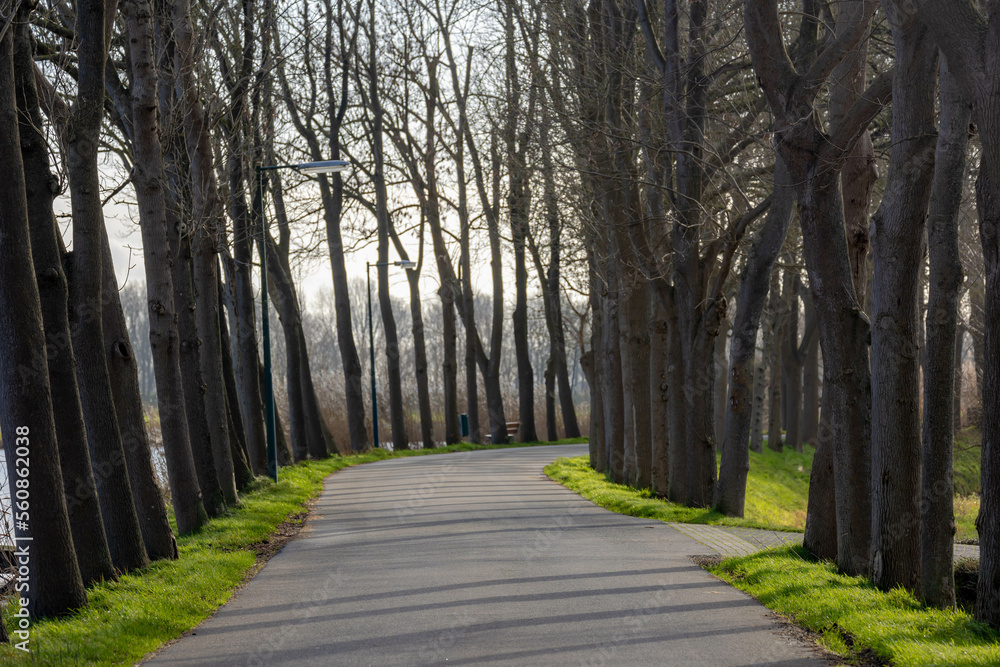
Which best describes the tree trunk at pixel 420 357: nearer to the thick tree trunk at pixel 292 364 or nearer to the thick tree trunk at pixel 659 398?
the thick tree trunk at pixel 292 364

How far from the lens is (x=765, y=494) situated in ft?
79.7

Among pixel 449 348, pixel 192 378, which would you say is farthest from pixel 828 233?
pixel 449 348

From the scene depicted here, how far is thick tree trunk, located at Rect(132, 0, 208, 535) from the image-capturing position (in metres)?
11.2

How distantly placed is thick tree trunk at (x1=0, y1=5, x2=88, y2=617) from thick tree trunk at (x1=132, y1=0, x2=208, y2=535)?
3.96m

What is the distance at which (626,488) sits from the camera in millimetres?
18203

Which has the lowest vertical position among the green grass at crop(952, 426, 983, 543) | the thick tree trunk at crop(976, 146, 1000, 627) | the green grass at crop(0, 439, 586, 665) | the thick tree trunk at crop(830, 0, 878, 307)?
the green grass at crop(952, 426, 983, 543)

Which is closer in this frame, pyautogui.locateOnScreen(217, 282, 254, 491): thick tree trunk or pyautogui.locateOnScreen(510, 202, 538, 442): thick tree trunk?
pyautogui.locateOnScreen(217, 282, 254, 491): thick tree trunk

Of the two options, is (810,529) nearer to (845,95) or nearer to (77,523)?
(845,95)

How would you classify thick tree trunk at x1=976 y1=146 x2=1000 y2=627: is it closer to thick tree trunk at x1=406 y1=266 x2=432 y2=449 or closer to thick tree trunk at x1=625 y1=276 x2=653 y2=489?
thick tree trunk at x1=625 y1=276 x2=653 y2=489

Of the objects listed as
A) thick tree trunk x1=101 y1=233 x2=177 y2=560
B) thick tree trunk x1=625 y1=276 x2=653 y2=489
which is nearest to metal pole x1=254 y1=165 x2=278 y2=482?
thick tree trunk x1=625 y1=276 x2=653 y2=489

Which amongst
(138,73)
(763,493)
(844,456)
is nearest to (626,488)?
(763,493)

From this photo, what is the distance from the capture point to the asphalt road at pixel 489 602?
6.42m

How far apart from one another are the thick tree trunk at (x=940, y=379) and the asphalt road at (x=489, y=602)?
1.49 m

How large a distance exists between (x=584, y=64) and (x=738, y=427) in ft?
21.4
